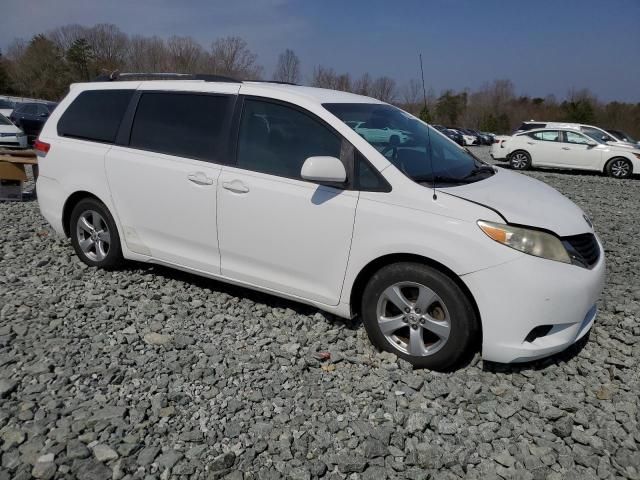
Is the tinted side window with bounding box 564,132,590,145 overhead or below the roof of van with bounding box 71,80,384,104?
below

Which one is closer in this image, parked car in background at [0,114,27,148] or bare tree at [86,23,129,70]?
parked car in background at [0,114,27,148]

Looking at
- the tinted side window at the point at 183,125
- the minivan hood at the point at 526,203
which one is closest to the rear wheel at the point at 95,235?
the tinted side window at the point at 183,125

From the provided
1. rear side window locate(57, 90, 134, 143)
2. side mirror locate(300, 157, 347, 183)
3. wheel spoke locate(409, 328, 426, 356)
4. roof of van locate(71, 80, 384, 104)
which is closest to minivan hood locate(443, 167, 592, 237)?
side mirror locate(300, 157, 347, 183)

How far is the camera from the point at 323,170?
3344mm

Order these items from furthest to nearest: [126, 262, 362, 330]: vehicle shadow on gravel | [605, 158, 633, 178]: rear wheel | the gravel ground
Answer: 1. [605, 158, 633, 178]: rear wheel
2. [126, 262, 362, 330]: vehicle shadow on gravel
3. the gravel ground

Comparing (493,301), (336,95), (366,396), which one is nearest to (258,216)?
(336,95)

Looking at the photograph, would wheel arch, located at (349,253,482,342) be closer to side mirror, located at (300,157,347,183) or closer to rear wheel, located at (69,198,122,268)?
side mirror, located at (300,157,347,183)

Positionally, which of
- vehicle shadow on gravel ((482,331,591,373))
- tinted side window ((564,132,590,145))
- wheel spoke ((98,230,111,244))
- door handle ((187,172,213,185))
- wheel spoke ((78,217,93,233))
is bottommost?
vehicle shadow on gravel ((482,331,591,373))

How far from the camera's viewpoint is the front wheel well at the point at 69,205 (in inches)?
192

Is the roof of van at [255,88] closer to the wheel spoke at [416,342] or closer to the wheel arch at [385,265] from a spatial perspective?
the wheel arch at [385,265]

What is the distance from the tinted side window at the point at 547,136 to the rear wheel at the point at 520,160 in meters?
0.69

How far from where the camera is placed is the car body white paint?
1659cm

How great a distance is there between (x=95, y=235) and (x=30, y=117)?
17011 millimetres

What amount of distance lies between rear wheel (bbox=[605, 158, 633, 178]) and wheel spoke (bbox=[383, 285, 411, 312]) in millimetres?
16240
